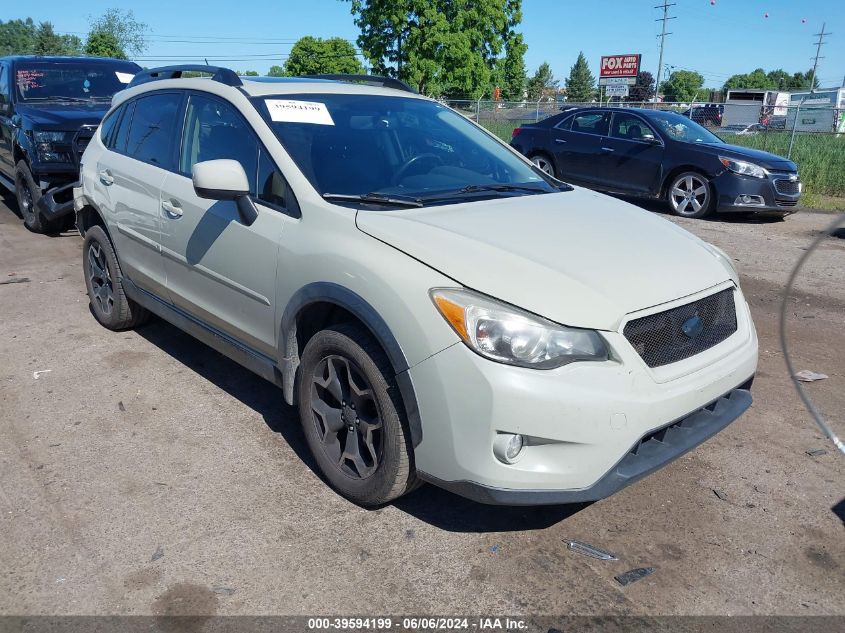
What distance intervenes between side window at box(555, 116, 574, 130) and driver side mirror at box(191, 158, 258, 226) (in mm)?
9981

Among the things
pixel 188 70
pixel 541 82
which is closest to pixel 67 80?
pixel 188 70

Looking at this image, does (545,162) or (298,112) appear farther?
(545,162)

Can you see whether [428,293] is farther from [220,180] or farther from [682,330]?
[220,180]

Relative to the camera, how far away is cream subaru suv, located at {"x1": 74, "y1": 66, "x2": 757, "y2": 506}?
2559 mm

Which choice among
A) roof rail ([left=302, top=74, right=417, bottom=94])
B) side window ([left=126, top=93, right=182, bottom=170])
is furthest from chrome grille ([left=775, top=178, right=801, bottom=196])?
side window ([left=126, top=93, right=182, bottom=170])

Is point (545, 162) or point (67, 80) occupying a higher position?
point (67, 80)

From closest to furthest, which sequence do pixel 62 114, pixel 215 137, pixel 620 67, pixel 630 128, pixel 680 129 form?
pixel 215 137 < pixel 62 114 < pixel 680 129 < pixel 630 128 < pixel 620 67

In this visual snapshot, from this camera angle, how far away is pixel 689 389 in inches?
108

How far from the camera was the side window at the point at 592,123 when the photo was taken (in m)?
11.9

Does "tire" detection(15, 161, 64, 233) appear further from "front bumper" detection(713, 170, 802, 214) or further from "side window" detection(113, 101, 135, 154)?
"front bumper" detection(713, 170, 802, 214)

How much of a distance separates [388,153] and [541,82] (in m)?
140

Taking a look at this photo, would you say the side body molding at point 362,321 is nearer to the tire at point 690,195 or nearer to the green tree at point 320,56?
the tire at point 690,195

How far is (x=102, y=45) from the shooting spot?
197 feet

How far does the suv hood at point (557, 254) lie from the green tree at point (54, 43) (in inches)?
3518
